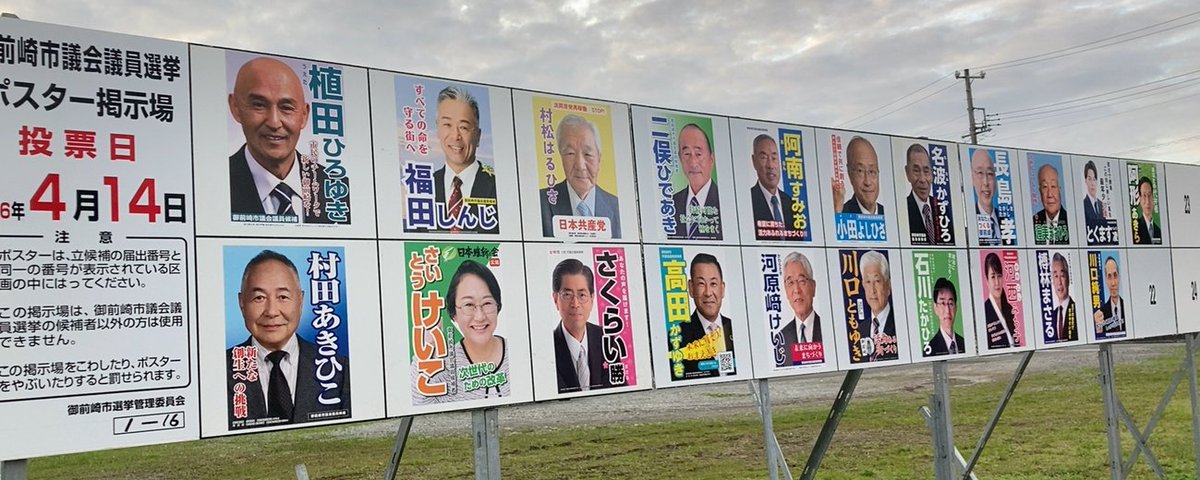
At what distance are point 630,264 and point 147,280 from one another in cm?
334

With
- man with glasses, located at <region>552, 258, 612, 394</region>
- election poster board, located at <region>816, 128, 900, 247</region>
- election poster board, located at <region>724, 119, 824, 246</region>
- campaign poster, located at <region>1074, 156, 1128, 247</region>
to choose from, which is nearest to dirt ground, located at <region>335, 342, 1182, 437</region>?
campaign poster, located at <region>1074, 156, 1128, 247</region>

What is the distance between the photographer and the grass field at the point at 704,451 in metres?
18.6

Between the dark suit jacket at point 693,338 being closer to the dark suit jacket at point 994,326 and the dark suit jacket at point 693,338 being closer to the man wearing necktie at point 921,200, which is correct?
the man wearing necktie at point 921,200

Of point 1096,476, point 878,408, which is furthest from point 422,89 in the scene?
point 878,408

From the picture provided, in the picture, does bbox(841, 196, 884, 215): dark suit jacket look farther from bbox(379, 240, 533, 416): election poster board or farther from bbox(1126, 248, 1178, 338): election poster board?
bbox(1126, 248, 1178, 338): election poster board

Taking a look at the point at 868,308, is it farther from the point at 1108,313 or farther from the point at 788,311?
the point at 1108,313

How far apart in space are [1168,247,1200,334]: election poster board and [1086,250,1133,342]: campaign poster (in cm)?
105

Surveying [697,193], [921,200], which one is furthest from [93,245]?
[921,200]

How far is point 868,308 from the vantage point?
8758 mm

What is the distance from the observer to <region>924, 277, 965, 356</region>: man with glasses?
9.27 m

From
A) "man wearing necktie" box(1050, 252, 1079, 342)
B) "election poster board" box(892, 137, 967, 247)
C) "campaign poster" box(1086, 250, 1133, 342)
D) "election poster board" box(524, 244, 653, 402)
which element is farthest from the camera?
"campaign poster" box(1086, 250, 1133, 342)

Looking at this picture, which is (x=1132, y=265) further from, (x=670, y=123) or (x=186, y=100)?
(x=186, y=100)

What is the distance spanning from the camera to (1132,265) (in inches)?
443

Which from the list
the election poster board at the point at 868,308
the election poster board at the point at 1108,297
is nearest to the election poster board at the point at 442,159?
the election poster board at the point at 868,308
